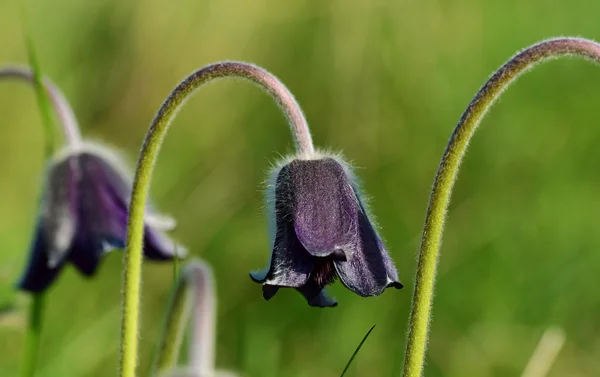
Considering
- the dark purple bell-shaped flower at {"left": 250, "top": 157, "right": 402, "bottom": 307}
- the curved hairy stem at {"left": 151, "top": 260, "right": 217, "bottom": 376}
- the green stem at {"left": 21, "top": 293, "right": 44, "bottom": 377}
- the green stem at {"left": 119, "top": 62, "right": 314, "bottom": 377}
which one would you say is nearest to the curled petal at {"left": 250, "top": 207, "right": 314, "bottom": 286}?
the dark purple bell-shaped flower at {"left": 250, "top": 157, "right": 402, "bottom": 307}

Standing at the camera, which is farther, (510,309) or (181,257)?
(510,309)

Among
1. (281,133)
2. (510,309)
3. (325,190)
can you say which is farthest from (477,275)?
(325,190)

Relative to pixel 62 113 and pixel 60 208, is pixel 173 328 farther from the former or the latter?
pixel 62 113

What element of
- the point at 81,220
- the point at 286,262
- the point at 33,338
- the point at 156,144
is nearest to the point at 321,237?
the point at 286,262

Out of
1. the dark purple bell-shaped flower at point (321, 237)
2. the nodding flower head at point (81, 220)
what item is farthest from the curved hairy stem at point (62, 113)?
the dark purple bell-shaped flower at point (321, 237)

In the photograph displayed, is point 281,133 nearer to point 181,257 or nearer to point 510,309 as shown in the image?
point 510,309

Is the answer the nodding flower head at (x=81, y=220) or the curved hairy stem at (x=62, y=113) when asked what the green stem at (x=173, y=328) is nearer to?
the nodding flower head at (x=81, y=220)
